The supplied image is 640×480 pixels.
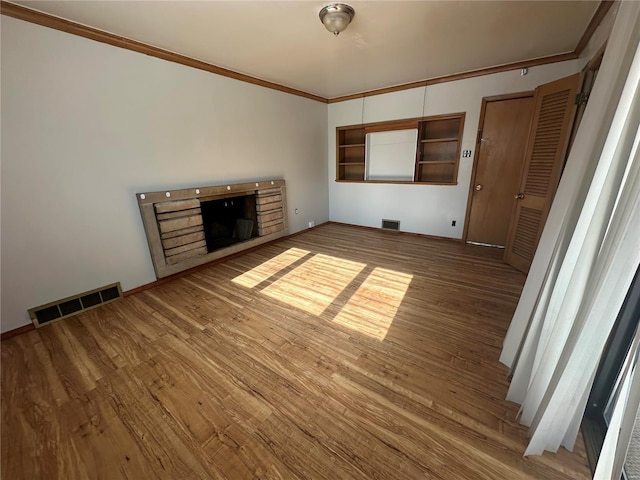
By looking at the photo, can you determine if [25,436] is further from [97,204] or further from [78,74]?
[78,74]

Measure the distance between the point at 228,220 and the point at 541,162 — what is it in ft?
13.6

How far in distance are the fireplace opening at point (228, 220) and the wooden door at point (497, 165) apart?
3578 mm

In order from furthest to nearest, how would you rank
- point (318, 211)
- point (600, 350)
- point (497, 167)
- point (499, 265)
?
point (318, 211), point (497, 167), point (499, 265), point (600, 350)

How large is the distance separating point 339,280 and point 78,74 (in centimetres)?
323

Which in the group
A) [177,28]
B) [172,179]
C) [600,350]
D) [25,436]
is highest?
[177,28]

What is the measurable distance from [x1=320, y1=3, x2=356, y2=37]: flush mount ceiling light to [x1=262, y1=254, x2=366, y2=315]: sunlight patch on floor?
2.46m

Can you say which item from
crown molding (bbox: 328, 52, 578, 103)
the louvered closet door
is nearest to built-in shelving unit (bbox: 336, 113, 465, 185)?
crown molding (bbox: 328, 52, 578, 103)

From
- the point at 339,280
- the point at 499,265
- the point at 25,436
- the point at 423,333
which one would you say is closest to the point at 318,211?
the point at 339,280

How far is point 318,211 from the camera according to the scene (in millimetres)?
5371

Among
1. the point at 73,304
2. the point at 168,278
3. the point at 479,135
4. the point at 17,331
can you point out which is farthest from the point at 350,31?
the point at 17,331

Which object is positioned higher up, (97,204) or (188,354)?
(97,204)

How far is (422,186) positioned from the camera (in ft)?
14.3

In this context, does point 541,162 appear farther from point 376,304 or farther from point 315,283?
point 315,283

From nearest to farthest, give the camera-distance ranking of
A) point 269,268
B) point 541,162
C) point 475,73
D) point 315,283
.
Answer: point 541,162 → point 315,283 → point 269,268 → point 475,73
